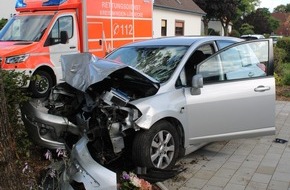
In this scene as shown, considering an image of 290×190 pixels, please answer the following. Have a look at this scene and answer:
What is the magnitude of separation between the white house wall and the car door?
21768 mm

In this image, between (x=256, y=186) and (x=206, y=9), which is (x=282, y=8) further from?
(x=256, y=186)

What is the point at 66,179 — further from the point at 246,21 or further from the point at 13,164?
the point at 246,21

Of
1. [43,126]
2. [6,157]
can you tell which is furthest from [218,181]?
[6,157]

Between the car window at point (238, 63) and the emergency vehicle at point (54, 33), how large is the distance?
5024mm

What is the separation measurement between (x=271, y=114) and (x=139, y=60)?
2022 mm

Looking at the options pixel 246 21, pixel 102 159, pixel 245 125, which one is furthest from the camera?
pixel 246 21

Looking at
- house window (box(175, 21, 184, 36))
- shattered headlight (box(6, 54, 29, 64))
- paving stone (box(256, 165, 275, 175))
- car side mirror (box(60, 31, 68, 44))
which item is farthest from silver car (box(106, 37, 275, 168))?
house window (box(175, 21, 184, 36))

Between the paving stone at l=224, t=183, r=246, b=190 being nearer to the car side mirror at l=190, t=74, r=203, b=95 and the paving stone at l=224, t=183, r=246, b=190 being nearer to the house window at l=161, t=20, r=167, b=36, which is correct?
the car side mirror at l=190, t=74, r=203, b=95

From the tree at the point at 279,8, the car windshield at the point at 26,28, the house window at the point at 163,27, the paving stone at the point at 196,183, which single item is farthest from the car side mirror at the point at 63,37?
the tree at the point at 279,8

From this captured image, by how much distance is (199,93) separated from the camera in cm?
510

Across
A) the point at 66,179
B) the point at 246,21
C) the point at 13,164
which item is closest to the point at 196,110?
the point at 66,179

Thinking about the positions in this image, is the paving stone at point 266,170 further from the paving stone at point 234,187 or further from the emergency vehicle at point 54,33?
the emergency vehicle at point 54,33

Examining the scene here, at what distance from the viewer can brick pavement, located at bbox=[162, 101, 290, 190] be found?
15.1ft

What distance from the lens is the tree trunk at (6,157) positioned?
120 inches
